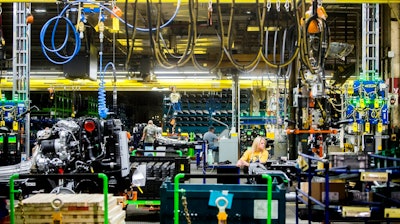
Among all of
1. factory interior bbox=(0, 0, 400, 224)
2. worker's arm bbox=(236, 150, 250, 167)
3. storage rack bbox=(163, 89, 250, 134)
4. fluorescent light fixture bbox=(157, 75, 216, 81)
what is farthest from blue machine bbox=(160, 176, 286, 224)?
fluorescent light fixture bbox=(157, 75, 216, 81)

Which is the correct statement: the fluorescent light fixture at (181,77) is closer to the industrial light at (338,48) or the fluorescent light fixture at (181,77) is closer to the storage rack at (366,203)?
the industrial light at (338,48)

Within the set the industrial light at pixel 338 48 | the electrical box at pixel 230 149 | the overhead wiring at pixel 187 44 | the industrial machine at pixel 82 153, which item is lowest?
the electrical box at pixel 230 149

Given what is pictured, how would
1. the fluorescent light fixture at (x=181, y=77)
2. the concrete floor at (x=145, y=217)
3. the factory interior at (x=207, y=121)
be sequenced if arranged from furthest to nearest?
the fluorescent light fixture at (x=181, y=77) < the concrete floor at (x=145, y=217) < the factory interior at (x=207, y=121)

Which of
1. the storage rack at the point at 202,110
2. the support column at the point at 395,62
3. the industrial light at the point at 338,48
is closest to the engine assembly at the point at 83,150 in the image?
the industrial light at the point at 338,48

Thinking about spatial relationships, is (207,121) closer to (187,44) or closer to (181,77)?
(181,77)

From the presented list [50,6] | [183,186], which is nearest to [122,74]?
[50,6]

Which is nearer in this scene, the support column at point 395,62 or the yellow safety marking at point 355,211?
the yellow safety marking at point 355,211

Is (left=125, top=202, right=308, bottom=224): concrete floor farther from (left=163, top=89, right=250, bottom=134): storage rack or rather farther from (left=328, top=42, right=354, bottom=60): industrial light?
(left=163, top=89, right=250, bottom=134): storage rack

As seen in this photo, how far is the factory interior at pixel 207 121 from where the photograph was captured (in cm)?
468

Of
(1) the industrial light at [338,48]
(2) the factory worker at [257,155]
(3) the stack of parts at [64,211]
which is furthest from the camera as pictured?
(1) the industrial light at [338,48]

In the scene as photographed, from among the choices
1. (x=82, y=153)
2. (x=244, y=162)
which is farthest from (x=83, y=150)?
(x=244, y=162)

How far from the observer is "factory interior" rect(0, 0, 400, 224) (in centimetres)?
468

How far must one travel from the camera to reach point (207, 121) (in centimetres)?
1902

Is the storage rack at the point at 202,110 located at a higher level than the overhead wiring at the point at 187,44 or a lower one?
lower
